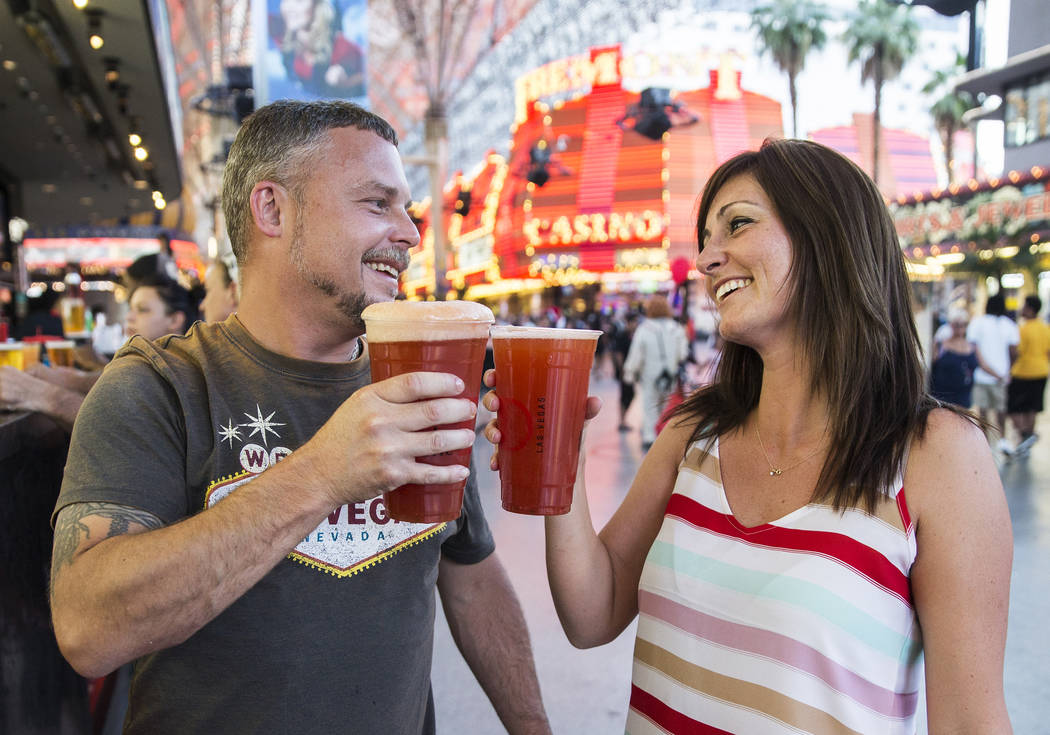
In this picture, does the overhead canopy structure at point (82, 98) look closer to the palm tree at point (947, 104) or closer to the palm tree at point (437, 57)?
the palm tree at point (437, 57)

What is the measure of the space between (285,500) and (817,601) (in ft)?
2.83

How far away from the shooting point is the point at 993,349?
8078 millimetres

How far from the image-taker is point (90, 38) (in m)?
6.88

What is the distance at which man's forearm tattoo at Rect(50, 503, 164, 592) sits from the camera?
41.9 inches

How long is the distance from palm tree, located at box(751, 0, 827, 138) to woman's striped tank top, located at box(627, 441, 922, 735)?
25.1 m

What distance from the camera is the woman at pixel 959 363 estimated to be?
26.0ft

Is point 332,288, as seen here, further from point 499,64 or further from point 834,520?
point 499,64

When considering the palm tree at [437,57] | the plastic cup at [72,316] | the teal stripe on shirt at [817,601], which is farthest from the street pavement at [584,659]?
the palm tree at [437,57]

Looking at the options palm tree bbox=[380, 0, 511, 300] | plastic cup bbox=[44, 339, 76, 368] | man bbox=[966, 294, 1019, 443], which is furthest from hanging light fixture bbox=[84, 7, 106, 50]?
palm tree bbox=[380, 0, 511, 300]

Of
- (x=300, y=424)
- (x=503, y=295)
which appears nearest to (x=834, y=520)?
(x=300, y=424)

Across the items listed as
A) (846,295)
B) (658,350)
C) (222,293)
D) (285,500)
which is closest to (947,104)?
(658,350)

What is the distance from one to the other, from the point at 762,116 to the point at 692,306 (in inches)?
834

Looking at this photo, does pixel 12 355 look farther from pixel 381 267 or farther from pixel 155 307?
pixel 381 267

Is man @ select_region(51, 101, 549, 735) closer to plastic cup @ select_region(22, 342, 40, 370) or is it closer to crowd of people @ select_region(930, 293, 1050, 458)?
plastic cup @ select_region(22, 342, 40, 370)
